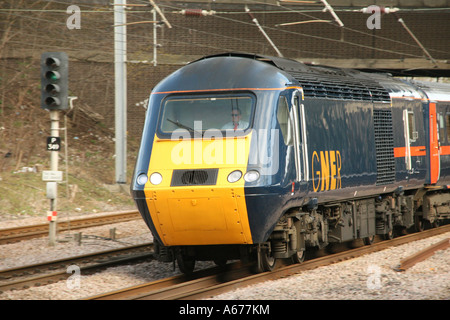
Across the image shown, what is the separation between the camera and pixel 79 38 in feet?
100.0

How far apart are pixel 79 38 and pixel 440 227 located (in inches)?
704

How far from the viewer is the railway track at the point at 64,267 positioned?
435 inches

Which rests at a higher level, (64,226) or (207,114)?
(207,114)

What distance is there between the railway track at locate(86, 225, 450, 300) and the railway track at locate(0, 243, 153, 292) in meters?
1.68

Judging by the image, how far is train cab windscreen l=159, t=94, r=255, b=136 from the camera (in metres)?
10.8

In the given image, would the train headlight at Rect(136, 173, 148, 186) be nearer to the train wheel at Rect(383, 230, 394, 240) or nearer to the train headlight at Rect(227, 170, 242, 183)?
the train headlight at Rect(227, 170, 242, 183)

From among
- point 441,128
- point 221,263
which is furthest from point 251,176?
point 441,128

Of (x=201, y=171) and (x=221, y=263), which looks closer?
(x=201, y=171)

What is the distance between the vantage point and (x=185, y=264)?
1179 centimetres

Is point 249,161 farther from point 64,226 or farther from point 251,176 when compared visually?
point 64,226

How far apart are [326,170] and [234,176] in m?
2.49

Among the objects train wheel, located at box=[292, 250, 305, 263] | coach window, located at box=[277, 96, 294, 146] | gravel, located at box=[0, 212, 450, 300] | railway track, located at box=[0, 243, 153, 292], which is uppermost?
coach window, located at box=[277, 96, 294, 146]

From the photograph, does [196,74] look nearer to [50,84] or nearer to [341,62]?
[50,84]

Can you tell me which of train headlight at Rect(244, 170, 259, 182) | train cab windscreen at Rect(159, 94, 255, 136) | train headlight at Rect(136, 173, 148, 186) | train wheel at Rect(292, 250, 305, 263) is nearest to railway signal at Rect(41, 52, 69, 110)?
train cab windscreen at Rect(159, 94, 255, 136)
